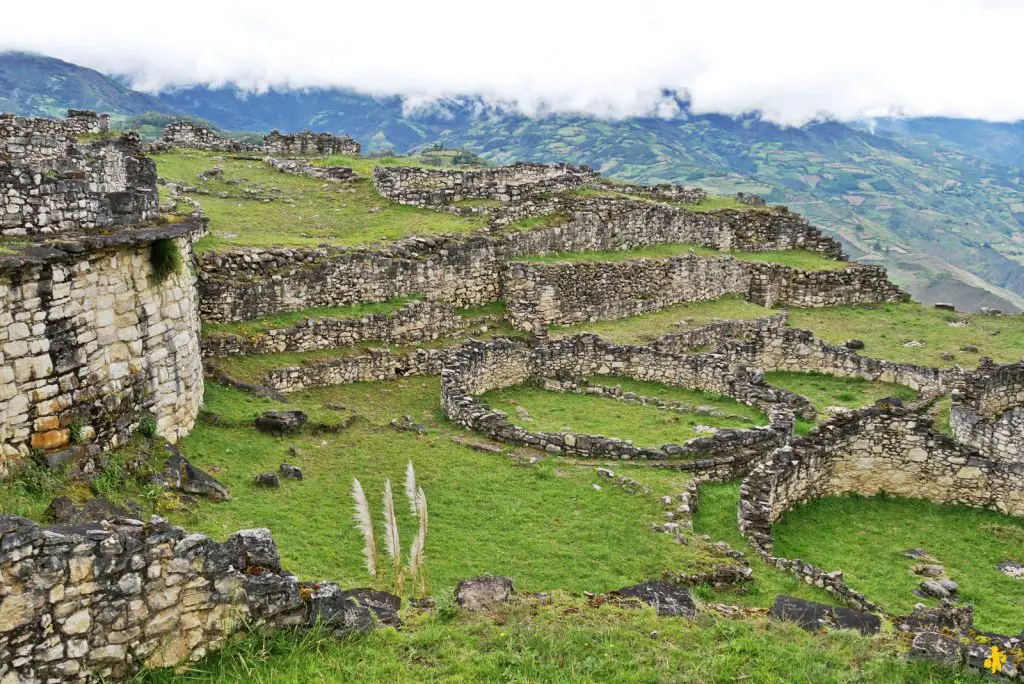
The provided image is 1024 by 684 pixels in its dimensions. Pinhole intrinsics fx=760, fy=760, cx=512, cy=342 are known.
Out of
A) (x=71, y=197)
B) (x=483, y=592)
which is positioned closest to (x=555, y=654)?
(x=483, y=592)

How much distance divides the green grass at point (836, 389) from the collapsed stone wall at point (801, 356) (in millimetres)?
309

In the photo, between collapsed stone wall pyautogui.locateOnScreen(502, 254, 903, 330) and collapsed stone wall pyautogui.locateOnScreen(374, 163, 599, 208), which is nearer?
collapsed stone wall pyautogui.locateOnScreen(502, 254, 903, 330)

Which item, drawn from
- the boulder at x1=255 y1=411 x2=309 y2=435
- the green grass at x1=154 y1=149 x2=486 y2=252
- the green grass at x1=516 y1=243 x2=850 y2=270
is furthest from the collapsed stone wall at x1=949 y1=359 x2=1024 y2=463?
the green grass at x1=154 y1=149 x2=486 y2=252

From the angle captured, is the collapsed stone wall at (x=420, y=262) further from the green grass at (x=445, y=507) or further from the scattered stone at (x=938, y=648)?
the scattered stone at (x=938, y=648)

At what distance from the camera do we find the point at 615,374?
2464 cm

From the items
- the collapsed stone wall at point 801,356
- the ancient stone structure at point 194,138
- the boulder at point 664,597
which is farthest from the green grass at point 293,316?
the ancient stone structure at point 194,138

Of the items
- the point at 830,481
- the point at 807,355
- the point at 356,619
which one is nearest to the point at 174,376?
the point at 356,619

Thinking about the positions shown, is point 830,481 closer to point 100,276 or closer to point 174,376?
point 174,376

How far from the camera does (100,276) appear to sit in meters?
12.5

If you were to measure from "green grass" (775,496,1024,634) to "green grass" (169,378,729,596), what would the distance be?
119 inches

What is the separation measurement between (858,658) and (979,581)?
7743mm

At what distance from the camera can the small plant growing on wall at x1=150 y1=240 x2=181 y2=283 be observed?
1370 cm

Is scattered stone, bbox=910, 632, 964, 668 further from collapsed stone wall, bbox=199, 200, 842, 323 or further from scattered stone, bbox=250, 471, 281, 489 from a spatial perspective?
collapsed stone wall, bbox=199, 200, 842, 323

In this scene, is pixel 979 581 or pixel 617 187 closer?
pixel 979 581
